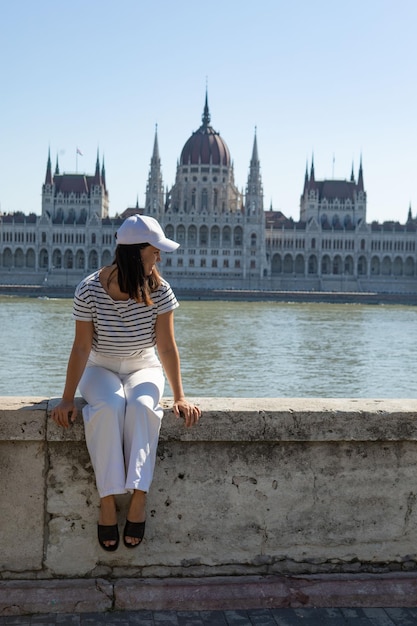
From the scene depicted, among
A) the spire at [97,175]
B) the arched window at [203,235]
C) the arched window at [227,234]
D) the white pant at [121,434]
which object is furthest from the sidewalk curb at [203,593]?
the spire at [97,175]

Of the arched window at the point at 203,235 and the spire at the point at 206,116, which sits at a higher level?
the spire at the point at 206,116

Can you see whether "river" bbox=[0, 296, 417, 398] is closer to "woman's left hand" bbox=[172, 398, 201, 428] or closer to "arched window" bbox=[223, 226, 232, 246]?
"woman's left hand" bbox=[172, 398, 201, 428]

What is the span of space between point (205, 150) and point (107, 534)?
88.8 metres

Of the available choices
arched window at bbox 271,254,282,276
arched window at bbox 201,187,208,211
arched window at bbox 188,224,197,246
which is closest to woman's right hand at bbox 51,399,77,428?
arched window at bbox 188,224,197,246

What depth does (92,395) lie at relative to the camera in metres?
3.08

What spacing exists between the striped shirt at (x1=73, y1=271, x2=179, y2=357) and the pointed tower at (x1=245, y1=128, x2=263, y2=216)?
272ft

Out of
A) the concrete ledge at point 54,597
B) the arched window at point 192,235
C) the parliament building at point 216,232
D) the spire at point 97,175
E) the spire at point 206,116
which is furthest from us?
the spire at point 206,116

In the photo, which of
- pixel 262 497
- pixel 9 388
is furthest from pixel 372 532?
pixel 9 388

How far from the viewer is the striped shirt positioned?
127 inches

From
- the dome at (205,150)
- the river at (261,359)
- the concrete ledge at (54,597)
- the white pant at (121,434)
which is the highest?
the dome at (205,150)

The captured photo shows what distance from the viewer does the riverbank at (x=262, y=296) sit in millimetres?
60594

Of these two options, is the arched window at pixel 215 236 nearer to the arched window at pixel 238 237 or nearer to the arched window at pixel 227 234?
the arched window at pixel 227 234

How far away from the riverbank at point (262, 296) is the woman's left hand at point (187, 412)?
57739mm

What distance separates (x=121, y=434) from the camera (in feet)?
9.96
